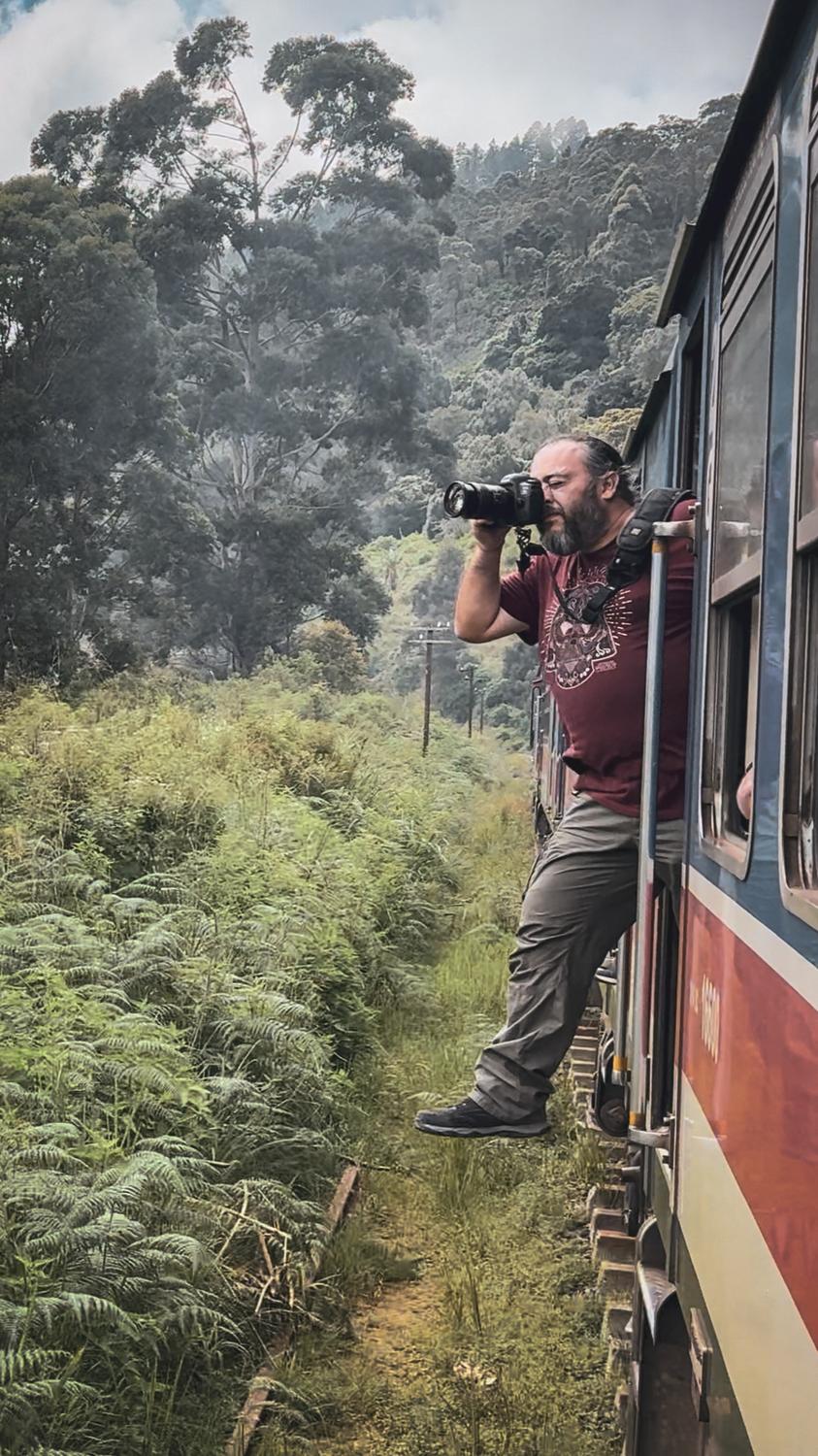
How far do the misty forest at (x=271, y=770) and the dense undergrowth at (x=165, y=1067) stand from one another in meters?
0.02

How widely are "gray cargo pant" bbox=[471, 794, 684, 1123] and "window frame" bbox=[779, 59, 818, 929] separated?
152 cm

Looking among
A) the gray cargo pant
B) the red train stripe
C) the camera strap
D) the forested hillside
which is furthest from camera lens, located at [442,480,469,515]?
the forested hillside

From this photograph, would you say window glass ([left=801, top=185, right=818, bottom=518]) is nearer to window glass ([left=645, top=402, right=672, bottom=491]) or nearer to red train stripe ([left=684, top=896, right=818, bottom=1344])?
red train stripe ([left=684, top=896, right=818, bottom=1344])

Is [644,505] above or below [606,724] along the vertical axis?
above

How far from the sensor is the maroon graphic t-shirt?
9.83ft

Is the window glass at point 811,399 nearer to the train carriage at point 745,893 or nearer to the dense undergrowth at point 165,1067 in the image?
the train carriage at point 745,893

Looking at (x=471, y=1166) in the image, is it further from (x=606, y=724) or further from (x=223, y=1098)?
(x=606, y=724)

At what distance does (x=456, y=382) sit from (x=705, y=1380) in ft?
170

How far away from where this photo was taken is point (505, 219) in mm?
52281

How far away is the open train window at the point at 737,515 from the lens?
2.17 metres

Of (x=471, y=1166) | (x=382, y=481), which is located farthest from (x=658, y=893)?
(x=382, y=481)

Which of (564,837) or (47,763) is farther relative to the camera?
(47,763)

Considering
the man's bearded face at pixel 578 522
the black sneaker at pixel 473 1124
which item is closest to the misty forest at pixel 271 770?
the black sneaker at pixel 473 1124

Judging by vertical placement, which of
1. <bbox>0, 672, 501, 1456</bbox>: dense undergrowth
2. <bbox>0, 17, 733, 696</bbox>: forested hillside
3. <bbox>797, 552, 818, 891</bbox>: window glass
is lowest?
<bbox>0, 672, 501, 1456</bbox>: dense undergrowth
